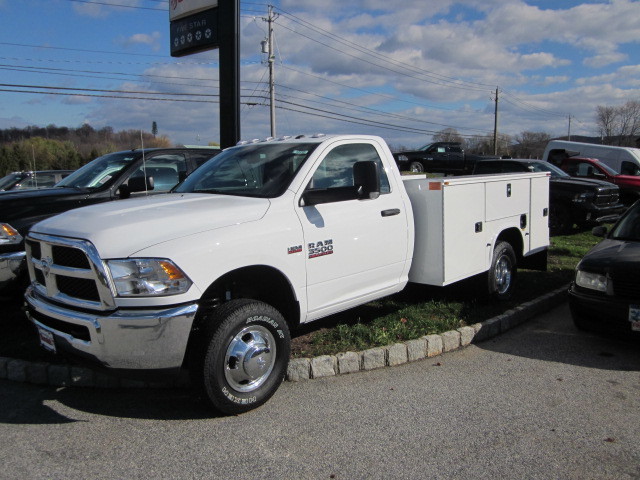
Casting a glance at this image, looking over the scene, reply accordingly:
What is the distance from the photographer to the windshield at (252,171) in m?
4.57

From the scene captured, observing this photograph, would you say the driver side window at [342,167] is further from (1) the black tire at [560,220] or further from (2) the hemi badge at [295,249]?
(1) the black tire at [560,220]

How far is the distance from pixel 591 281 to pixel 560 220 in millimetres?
8689

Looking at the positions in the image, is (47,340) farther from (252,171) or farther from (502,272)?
(502,272)

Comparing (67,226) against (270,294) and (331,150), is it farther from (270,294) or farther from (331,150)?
(331,150)

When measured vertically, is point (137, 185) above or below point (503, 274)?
above

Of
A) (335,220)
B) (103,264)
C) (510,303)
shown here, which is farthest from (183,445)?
(510,303)

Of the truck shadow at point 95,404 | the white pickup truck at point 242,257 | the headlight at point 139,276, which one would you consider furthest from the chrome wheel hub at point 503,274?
the headlight at point 139,276

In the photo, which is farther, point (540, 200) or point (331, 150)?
point (540, 200)

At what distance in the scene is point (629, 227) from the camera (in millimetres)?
6273

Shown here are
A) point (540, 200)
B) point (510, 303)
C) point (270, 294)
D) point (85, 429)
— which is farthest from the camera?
point (540, 200)

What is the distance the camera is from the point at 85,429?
12.5 ft

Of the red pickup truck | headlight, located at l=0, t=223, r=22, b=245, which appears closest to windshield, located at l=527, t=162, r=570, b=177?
the red pickup truck

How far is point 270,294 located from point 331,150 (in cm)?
144

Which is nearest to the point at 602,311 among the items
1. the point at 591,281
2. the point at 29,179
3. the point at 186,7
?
the point at 591,281
